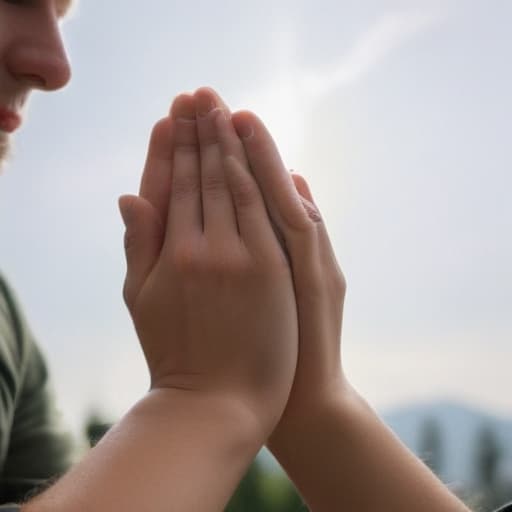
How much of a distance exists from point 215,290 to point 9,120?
0.31 metres

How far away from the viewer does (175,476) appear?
42 cm

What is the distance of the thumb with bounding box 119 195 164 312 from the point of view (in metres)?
0.53

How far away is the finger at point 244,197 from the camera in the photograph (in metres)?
0.51

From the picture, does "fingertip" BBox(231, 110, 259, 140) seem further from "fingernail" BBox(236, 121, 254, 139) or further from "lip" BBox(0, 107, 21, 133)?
"lip" BBox(0, 107, 21, 133)

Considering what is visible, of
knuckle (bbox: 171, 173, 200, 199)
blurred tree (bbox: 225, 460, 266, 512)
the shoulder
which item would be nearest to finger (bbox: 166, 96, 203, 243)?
knuckle (bbox: 171, 173, 200, 199)

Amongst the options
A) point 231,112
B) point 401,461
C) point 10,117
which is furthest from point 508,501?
point 10,117

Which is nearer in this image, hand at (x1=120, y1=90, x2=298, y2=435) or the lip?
hand at (x1=120, y1=90, x2=298, y2=435)

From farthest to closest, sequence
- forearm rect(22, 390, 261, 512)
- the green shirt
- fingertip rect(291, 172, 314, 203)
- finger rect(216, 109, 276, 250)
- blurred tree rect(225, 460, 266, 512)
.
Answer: blurred tree rect(225, 460, 266, 512) < the green shirt < fingertip rect(291, 172, 314, 203) < finger rect(216, 109, 276, 250) < forearm rect(22, 390, 261, 512)

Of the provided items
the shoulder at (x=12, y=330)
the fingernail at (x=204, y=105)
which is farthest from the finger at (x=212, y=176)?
the shoulder at (x=12, y=330)

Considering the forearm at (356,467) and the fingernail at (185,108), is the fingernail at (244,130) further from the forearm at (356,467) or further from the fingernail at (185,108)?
the forearm at (356,467)

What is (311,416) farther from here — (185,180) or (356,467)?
(185,180)

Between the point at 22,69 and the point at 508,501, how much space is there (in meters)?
0.50

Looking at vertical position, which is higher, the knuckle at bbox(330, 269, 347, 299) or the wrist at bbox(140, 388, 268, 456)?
the knuckle at bbox(330, 269, 347, 299)

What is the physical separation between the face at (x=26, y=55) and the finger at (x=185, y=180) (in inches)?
6.3
